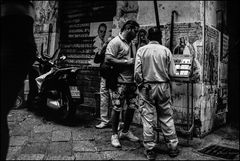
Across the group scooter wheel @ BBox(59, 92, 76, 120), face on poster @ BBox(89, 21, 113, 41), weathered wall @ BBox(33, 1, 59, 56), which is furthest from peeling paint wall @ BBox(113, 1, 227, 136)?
weathered wall @ BBox(33, 1, 59, 56)

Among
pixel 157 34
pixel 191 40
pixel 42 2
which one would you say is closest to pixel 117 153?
pixel 157 34

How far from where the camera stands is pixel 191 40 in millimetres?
4836

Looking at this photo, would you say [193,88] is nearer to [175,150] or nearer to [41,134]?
[175,150]

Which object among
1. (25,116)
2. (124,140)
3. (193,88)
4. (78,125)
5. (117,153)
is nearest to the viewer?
(117,153)

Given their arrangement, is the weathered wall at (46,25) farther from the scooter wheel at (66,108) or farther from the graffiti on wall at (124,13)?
the scooter wheel at (66,108)

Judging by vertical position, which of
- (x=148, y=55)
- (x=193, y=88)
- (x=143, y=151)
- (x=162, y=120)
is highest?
(x=148, y=55)

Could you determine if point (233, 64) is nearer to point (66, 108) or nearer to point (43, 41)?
point (66, 108)

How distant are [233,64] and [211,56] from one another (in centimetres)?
154

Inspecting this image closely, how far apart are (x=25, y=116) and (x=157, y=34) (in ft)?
12.6

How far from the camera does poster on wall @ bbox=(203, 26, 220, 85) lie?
16.1 ft

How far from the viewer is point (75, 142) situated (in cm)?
402

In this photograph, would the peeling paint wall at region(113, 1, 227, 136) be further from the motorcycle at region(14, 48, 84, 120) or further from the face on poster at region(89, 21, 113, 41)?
the motorcycle at region(14, 48, 84, 120)

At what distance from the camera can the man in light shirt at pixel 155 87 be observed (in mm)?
3658

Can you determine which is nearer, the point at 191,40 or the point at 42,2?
the point at 191,40
